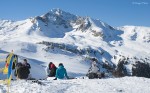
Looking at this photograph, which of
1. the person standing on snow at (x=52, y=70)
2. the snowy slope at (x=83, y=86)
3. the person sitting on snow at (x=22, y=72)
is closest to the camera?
the snowy slope at (x=83, y=86)

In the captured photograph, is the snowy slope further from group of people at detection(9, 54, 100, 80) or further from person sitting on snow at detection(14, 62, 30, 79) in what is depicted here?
person sitting on snow at detection(14, 62, 30, 79)

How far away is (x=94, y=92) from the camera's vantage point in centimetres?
2272

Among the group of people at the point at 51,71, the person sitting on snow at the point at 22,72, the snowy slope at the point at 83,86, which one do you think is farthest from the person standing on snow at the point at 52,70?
the snowy slope at the point at 83,86

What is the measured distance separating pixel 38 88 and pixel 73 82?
13.3ft

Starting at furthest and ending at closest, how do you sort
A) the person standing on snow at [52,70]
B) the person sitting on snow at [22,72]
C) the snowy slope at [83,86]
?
the person standing on snow at [52,70], the person sitting on snow at [22,72], the snowy slope at [83,86]

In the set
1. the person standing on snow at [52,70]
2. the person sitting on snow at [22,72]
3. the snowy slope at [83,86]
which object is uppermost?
the person standing on snow at [52,70]

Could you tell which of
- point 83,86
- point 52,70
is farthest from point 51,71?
point 83,86

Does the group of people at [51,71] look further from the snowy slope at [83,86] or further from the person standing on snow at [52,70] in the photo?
the snowy slope at [83,86]

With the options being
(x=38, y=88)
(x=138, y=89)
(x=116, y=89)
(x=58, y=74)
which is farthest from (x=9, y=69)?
(x=58, y=74)

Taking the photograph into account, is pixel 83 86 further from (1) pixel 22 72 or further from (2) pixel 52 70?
(2) pixel 52 70

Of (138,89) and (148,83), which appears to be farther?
(148,83)

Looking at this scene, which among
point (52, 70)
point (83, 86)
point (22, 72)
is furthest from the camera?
point (52, 70)

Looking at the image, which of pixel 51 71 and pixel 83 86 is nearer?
pixel 83 86

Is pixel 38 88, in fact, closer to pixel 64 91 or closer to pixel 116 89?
pixel 64 91
